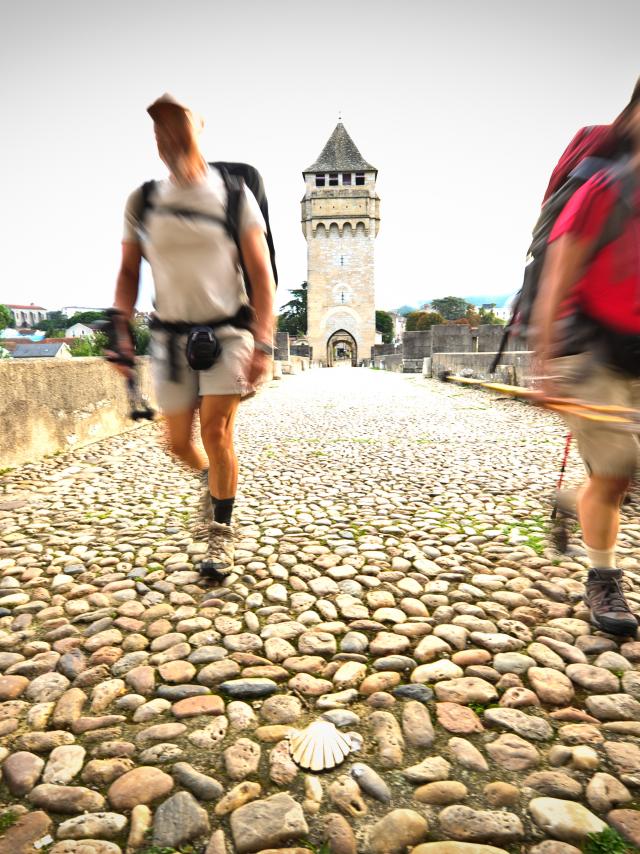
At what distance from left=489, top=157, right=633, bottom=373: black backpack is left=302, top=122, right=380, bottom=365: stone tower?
50.9m

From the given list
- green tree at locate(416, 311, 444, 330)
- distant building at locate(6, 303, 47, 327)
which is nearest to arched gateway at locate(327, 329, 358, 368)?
green tree at locate(416, 311, 444, 330)

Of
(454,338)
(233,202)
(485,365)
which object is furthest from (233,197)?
(454,338)

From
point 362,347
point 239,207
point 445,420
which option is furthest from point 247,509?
point 362,347

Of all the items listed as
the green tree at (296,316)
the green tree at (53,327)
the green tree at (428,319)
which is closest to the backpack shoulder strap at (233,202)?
the green tree at (296,316)

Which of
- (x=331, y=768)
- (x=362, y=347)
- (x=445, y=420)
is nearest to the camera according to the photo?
(x=331, y=768)

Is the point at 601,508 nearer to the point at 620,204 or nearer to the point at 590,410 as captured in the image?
the point at 590,410

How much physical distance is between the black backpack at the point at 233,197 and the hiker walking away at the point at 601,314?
1.40 meters

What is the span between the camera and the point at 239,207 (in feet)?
8.19

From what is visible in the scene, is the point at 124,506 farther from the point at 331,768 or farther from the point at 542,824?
the point at 542,824

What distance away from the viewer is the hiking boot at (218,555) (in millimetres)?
2684

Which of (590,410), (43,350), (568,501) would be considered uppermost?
(590,410)

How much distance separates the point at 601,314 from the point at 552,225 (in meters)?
0.52

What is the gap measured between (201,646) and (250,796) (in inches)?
31.6

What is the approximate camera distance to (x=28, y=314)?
176m
